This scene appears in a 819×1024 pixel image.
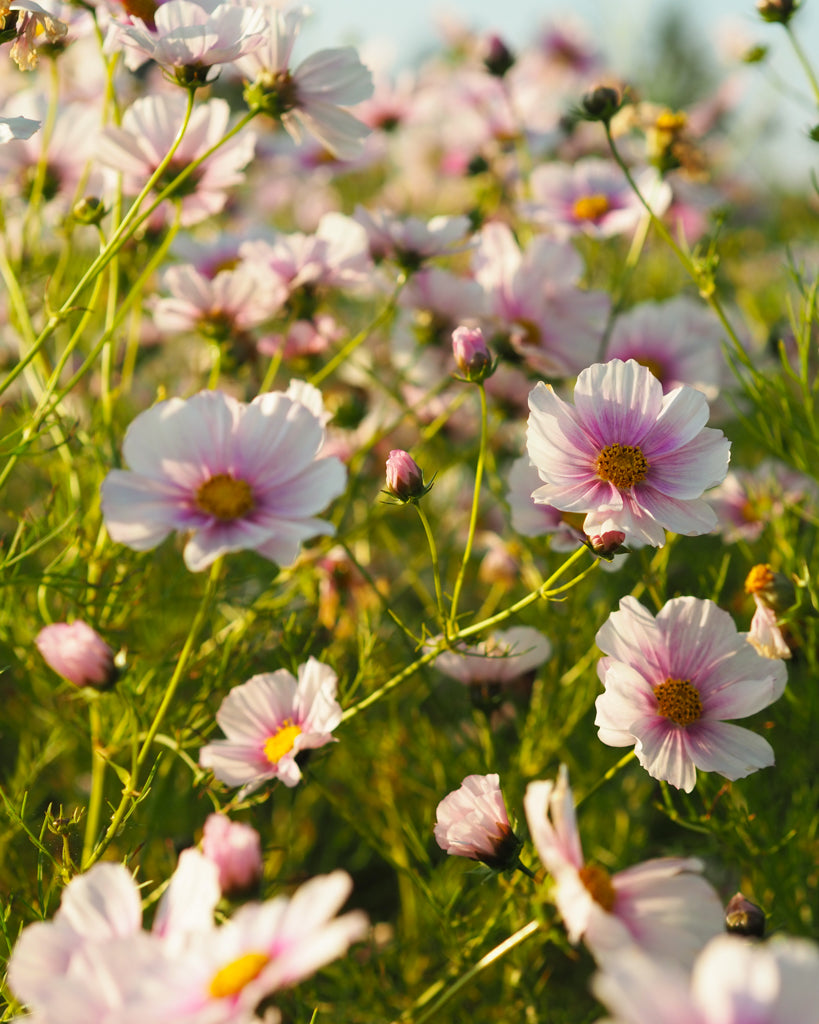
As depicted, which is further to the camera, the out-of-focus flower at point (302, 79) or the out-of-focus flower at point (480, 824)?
the out-of-focus flower at point (302, 79)

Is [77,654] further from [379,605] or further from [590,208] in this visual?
[590,208]

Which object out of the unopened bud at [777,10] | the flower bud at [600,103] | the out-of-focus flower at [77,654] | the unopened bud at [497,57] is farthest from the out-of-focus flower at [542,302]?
the out-of-focus flower at [77,654]

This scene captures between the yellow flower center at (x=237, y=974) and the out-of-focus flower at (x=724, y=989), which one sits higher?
the out-of-focus flower at (x=724, y=989)

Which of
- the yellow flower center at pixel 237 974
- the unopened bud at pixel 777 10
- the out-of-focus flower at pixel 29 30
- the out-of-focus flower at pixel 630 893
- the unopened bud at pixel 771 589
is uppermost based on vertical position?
the out-of-focus flower at pixel 29 30

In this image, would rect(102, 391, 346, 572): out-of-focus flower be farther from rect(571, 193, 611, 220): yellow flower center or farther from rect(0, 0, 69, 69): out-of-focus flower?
rect(571, 193, 611, 220): yellow flower center

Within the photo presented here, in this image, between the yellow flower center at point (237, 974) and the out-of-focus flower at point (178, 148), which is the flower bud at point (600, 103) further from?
the yellow flower center at point (237, 974)

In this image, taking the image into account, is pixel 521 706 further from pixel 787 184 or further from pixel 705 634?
pixel 787 184

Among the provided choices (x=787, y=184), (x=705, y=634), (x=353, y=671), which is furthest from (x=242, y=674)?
(x=787, y=184)

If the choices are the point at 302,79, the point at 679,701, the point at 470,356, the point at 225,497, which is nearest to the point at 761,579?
the point at 679,701
